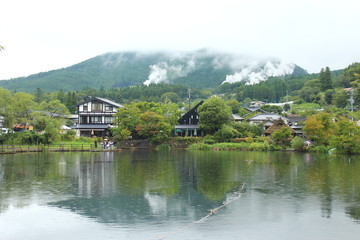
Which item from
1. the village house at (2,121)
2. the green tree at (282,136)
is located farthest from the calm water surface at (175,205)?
the village house at (2,121)

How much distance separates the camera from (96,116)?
210ft

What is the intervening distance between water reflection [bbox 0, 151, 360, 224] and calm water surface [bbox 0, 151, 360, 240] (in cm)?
4

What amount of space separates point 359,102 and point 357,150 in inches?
1504

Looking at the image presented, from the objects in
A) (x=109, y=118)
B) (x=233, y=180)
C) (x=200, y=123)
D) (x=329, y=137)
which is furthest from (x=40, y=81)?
(x=233, y=180)

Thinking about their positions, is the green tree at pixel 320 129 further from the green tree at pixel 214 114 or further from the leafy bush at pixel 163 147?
the leafy bush at pixel 163 147

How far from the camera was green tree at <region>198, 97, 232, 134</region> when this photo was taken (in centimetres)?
5328

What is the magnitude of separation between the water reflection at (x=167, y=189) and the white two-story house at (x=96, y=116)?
120 ft

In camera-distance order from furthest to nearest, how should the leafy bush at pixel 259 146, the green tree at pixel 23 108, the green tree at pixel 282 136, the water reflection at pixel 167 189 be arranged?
the green tree at pixel 23 108, the leafy bush at pixel 259 146, the green tree at pixel 282 136, the water reflection at pixel 167 189

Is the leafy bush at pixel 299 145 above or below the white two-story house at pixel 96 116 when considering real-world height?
below

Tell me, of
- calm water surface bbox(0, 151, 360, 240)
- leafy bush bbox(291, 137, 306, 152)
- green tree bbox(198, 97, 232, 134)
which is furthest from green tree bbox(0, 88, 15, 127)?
leafy bush bbox(291, 137, 306, 152)

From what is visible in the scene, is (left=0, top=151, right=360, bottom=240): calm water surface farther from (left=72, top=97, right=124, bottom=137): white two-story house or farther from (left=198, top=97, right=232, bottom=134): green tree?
(left=72, top=97, right=124, bottom=137): white two-story house

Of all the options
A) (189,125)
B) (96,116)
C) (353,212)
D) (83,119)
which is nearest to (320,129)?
(189,125)

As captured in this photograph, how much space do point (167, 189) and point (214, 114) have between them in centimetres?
3624

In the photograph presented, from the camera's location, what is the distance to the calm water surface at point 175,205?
11047mm
